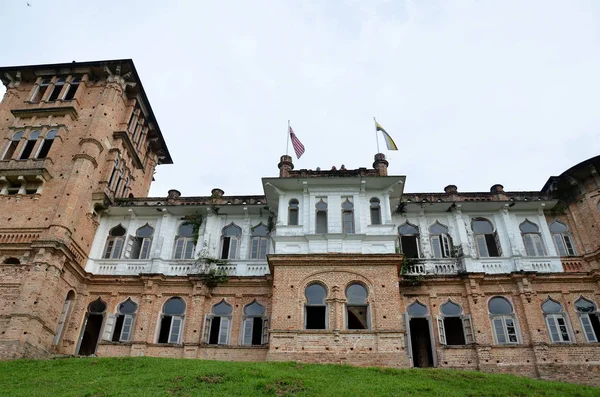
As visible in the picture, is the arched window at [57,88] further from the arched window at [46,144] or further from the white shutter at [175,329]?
the white shutter at [175,329]

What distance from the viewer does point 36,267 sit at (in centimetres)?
2333

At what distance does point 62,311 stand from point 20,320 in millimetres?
2728

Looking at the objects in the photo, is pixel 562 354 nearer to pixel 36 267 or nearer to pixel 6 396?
pixel 6 396

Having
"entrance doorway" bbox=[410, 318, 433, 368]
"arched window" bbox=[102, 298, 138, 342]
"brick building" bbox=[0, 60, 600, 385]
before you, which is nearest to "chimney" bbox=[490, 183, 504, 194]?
"brick building" bbox=[0, 60, 600, 385]

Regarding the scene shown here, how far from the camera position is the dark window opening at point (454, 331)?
84.2 feet

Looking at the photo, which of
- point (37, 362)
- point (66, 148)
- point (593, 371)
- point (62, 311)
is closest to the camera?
point (37, 362)

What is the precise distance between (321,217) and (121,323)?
11.5 m

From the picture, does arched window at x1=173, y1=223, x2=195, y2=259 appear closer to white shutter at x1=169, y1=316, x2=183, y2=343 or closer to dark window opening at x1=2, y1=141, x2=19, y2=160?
white shutter at x1=169, y1=316, x2=183, y2=343

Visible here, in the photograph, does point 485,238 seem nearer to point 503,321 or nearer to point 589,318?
point 503,321

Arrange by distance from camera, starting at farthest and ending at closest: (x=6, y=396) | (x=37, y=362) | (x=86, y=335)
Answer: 1. (x=86, y=335)
2. (x=37, y=362)
3. (x=6, y=396)

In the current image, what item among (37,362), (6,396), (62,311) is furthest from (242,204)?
(6,396)

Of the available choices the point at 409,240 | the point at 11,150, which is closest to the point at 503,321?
the point at 409,240

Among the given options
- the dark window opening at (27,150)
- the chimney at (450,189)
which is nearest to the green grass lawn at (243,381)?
the chimney at (450,189)

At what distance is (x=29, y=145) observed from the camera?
1153 inches
